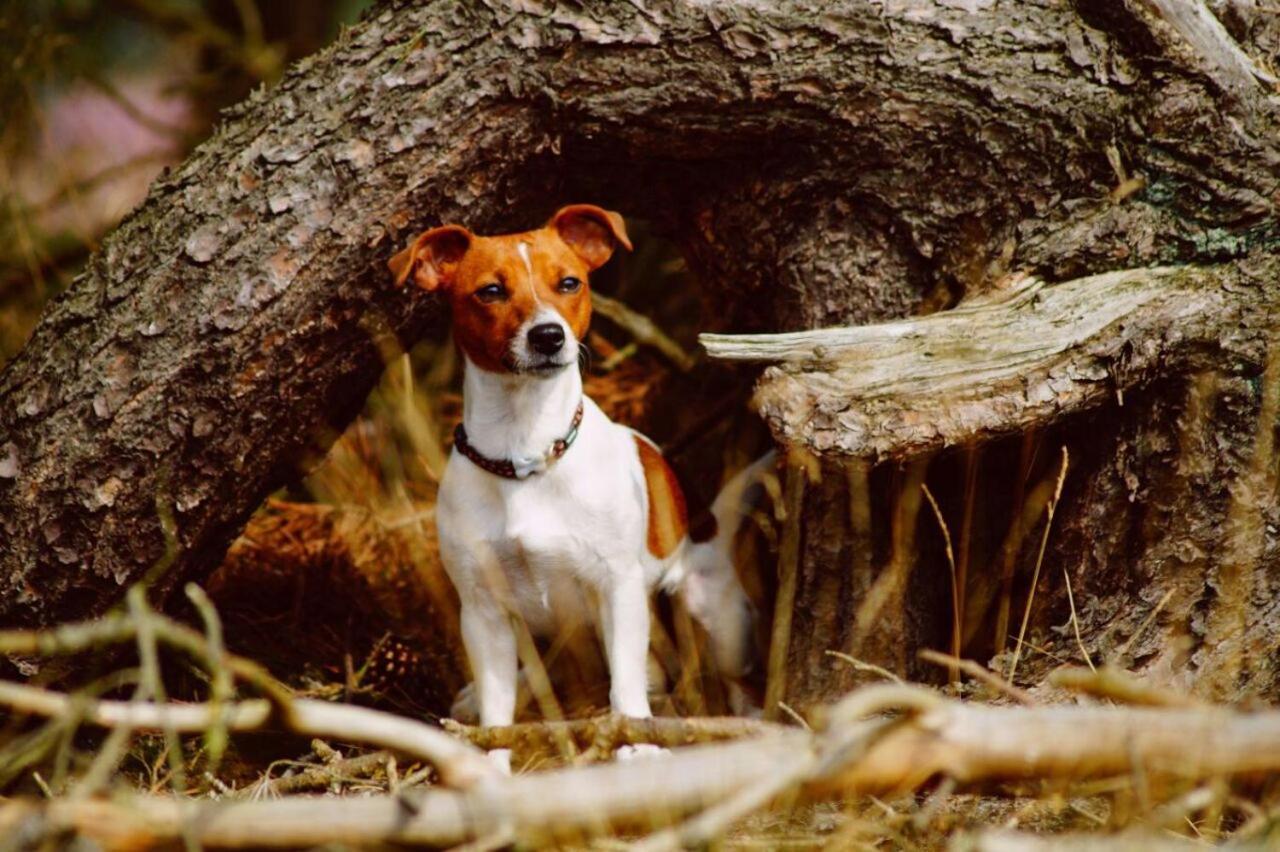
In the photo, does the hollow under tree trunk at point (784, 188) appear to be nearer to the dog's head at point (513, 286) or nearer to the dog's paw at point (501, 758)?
the dog's head at point (513, 286)

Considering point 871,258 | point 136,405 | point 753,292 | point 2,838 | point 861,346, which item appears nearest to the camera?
point 2,838

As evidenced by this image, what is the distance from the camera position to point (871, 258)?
11.4 ft

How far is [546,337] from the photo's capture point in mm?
3176

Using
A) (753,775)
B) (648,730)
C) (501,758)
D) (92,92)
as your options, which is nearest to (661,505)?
(501,758)

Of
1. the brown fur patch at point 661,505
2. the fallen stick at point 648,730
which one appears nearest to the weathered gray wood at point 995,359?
the fallen stick at point 648,730

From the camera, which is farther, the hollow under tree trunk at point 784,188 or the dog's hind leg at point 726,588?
the dog's hind leg at point 726,588

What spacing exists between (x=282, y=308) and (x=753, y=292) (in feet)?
4.63

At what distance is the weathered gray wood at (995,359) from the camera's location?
9.45ft

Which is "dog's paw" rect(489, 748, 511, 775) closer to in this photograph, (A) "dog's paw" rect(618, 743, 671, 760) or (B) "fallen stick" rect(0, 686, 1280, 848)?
(A) "dog's paw" rect(618, 743, 671, 760)

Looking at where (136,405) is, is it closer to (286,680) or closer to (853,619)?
(286,680)

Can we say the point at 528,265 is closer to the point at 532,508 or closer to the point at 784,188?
the point at 532,508

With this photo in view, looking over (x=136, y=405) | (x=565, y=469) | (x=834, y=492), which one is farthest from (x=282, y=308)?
(x=834, y=492)

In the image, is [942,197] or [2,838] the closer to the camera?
[2,838]

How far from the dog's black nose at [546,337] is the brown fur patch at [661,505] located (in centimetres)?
64
